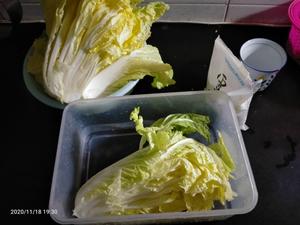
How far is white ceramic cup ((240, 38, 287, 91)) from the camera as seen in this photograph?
2.85 feet

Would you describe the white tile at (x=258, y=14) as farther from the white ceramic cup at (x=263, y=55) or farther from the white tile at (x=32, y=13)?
the white tile at (x=32, y=13)

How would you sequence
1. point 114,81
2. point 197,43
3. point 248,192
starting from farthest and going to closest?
1. point 197,43
2. point 114,81
3. point 248,192

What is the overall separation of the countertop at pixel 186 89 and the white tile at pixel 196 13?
0.02 meters

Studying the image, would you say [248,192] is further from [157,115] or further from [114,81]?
[114,81]

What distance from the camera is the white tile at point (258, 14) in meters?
0.97

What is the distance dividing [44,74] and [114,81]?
0.17m

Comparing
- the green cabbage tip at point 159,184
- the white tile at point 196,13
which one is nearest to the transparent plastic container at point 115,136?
the green cabbage tip at point 159,184

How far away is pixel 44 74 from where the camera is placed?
0.79m

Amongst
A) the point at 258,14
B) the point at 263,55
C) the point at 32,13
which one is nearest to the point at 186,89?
the point at 263,55

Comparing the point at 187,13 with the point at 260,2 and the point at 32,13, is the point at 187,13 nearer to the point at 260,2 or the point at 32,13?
the point at 260,2

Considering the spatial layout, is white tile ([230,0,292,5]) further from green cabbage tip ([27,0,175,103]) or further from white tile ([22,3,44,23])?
white tile ([22,3,44,23])

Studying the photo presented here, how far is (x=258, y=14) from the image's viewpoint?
992mm

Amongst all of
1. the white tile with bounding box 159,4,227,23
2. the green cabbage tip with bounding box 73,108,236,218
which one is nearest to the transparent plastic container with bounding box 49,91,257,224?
the green cabbage tip with bounding box 73,108,236,218

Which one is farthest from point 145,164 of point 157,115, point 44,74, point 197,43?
point 197,43
